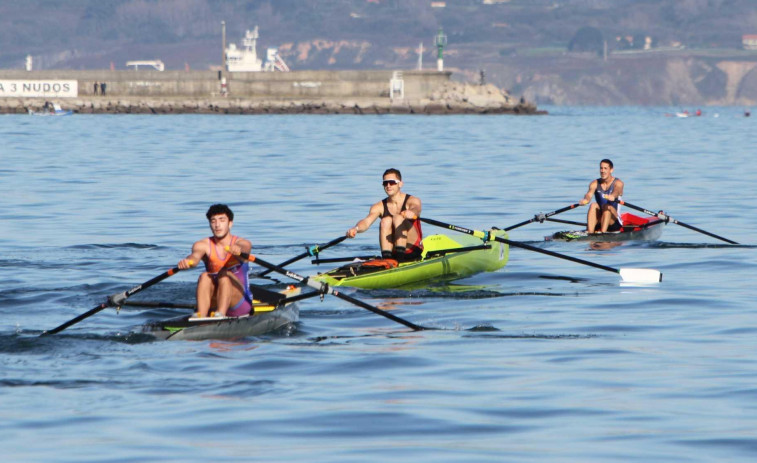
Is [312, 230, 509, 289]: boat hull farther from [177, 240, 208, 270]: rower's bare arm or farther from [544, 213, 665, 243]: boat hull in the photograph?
[177, 240, 208, 270]: rower's bare arm

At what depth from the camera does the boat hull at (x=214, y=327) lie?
1358 cm

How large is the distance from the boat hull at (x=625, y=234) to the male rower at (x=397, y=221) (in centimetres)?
601

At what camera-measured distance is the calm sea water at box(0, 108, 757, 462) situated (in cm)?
984

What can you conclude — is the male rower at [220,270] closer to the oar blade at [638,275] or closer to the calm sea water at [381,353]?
the calm sea water at [381,353]

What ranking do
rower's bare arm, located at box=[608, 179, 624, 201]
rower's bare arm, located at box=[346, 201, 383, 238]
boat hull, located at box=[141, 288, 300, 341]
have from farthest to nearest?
rower's bare arm, located at box=[608, 179, 624, 201]
rower's bare arm, located at box=[346, 201, 383, 238]
boat hull, located at box=[141, 288, 300, 341]

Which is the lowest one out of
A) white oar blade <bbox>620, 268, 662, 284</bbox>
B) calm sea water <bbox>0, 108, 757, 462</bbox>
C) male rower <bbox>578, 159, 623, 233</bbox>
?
calm sea water <bbox>0, 108, 757, 462</bbox>

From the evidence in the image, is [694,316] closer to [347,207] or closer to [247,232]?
[247,232]

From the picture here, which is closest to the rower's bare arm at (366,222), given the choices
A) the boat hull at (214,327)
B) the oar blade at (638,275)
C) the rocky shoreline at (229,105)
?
the boat hull at (214,327)

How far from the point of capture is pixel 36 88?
121188 millimetres

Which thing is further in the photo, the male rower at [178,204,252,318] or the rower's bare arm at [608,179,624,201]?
the rower's bare arm at [608,179,624,201]

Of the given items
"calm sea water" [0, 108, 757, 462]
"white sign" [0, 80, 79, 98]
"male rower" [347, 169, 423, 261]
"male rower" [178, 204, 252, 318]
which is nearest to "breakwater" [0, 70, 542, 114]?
"white sign" [0, 80, 79, 98]

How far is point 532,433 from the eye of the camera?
998cm

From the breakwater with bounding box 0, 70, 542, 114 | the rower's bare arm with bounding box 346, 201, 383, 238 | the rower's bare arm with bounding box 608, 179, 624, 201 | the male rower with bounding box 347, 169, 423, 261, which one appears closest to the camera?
the rower's bare arm with bounding box 346, 201, 383, 238

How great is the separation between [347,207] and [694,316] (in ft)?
53.3
